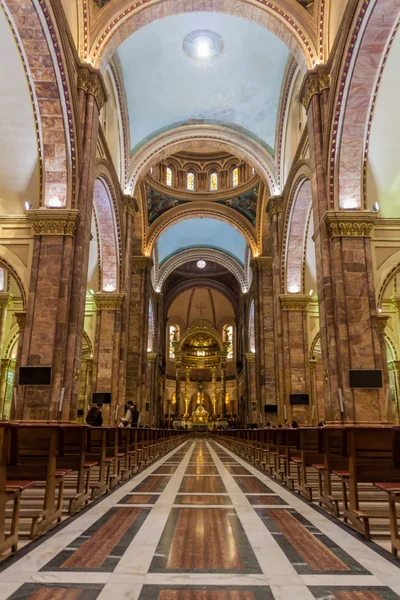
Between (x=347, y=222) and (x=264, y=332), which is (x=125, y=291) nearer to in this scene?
(x=264, y=332)

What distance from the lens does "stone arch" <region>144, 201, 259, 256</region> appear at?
25.3m

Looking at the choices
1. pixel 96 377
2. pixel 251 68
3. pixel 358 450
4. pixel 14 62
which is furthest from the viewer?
pixel 251 68

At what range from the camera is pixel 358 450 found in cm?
→ 381

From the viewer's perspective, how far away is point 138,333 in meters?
21.6

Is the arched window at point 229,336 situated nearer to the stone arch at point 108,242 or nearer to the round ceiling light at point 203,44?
the stone arch at point 108,242

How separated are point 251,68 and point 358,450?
15769mm

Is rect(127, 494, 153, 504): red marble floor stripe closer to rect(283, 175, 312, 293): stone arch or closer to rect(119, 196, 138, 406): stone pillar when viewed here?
rect(119, 196, 138, 406): stone pillar

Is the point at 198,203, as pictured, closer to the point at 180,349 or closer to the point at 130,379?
the point at 130,379

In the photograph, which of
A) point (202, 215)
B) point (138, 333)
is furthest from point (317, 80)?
point (202, 215)

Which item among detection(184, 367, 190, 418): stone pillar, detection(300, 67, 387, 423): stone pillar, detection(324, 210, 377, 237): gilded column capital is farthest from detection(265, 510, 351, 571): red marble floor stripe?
detection(184, 367, 190, 418): stone pillar

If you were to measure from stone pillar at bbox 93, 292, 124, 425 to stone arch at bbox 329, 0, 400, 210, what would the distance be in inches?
342

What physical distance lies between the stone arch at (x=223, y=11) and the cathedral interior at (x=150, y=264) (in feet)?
0.17

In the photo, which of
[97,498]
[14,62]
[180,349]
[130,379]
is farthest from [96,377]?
[180,349]

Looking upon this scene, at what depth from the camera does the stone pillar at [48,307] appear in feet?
29.7
